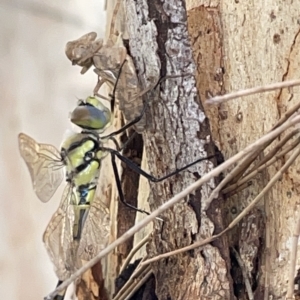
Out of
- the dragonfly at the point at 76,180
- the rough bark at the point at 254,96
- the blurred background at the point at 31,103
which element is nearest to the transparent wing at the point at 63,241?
the dragonfly at the point at 76,180

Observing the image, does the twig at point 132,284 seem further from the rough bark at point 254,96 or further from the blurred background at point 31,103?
the blurred background at point 31,103

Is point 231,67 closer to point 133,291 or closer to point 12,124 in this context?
point 133,291

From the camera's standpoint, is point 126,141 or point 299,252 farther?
point 126,141

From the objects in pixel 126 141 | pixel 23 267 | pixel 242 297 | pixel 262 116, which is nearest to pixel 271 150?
pixel 262 116

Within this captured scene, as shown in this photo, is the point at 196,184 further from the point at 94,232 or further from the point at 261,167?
the point at 94,232

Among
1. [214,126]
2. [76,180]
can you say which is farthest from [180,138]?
[76,180]

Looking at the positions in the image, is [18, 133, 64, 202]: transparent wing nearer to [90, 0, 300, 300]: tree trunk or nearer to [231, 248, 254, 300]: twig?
[90, 0, 300, 300]: tree trunk
